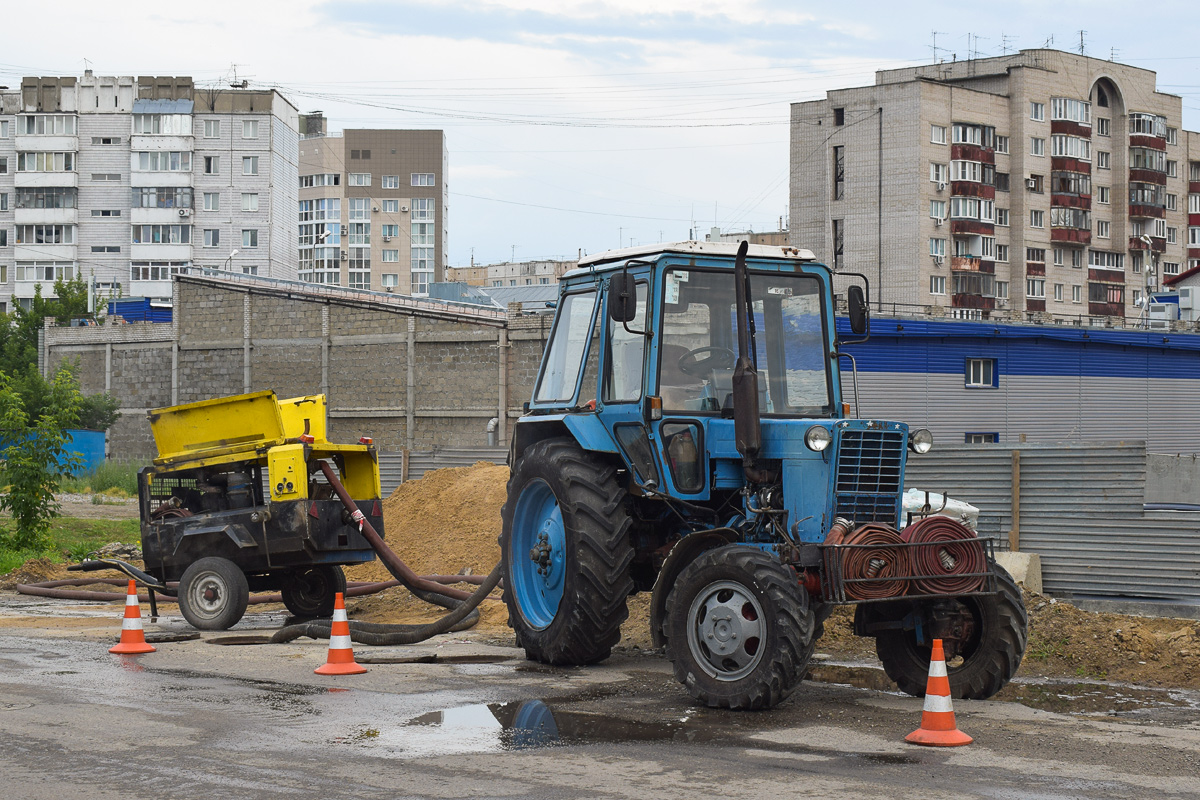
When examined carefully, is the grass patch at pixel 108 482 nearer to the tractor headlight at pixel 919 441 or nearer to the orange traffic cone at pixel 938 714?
the tractor headlight at pixel 919 441

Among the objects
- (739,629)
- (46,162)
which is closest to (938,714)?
(739,629)

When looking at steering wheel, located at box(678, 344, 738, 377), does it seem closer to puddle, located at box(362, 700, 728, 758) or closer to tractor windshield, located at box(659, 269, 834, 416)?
tractor windshield, located at box(659, 269, 834, 416)

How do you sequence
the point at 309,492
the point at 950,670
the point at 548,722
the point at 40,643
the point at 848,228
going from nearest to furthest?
1. the point at 548,722
2. the point at 950,670
3. the point at 40,643
4. the point at 309,492
5. the point at 848,228

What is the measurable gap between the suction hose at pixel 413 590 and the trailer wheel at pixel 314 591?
1205mm

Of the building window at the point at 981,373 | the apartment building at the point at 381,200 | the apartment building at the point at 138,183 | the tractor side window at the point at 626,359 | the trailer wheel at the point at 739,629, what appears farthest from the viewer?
the apartment building at the point at 381,200

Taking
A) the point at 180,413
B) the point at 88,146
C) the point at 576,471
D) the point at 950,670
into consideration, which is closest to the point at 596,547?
the point at 576,471

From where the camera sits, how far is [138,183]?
86250 millimetres

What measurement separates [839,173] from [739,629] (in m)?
69.1

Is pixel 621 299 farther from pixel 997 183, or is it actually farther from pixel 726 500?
pixel 997 183

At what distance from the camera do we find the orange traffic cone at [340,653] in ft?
34.4

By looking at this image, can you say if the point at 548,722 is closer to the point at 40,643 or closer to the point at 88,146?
the point at 40,643

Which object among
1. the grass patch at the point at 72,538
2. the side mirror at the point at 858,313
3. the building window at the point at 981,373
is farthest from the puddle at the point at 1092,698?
the building window at the point at 981,373

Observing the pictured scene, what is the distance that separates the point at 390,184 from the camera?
143m

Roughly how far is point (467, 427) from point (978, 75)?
46.4 meters
